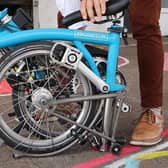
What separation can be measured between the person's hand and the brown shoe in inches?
34.2

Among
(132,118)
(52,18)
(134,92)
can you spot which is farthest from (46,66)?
(52,18)

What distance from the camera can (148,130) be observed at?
9.73ft

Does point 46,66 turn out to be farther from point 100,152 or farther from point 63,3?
point 100,152

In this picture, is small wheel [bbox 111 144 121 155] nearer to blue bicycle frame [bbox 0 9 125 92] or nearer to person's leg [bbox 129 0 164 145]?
person's leg [bbox 129 0 164 145]

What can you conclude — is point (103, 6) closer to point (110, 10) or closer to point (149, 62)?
point (110, 10)

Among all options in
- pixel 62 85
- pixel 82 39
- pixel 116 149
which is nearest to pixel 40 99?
pixel 62 85

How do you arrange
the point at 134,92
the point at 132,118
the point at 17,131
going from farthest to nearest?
the point at 134,92 < the point at 132,118 < the point at 17,131

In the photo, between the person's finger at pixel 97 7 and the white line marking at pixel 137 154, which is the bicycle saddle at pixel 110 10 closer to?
the person's finger at pixel 97 7

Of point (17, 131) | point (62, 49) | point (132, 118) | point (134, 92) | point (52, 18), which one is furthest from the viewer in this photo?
point (52, 18)

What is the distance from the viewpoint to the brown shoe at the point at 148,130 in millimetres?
2949

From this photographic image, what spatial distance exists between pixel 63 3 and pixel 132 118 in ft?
3.85

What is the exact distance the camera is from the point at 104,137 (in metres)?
2.71

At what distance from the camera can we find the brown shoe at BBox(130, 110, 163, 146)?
2.95 metres

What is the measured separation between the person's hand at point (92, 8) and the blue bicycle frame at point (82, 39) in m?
0.11
